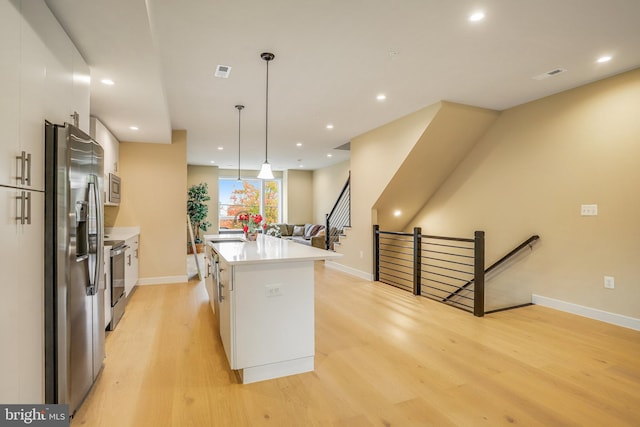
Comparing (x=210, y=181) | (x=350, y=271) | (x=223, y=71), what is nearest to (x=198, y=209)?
(x=210, y=181)

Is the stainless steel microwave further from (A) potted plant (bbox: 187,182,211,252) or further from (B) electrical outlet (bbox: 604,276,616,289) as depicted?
(B) electrical outlet (bbox: 604,276,616,289)

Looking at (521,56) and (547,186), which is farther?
(547,186)

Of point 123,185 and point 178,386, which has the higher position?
point 123,185

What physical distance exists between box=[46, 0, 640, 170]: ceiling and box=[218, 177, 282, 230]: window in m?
6.09

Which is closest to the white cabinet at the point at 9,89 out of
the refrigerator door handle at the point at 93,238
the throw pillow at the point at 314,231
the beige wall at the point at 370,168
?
the refrigerator door handle at the point at 93,238

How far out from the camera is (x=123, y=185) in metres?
5.39

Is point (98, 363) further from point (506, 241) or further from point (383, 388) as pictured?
point (506, 241)

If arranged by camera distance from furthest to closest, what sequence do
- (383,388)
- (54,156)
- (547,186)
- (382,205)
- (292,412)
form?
(382,205)
(547,186)
(383,388)
(292,412)
(54,156)

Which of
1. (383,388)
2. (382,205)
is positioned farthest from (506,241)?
(383,388)

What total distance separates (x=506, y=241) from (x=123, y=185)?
20.8 feet

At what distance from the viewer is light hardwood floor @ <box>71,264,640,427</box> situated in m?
2.00

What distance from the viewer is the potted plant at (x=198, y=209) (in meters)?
8.73

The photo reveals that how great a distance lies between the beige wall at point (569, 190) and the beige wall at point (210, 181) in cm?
775

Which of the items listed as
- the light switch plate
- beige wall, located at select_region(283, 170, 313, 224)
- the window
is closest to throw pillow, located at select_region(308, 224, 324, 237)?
beige wall, located at select_region(283, 170, 313, 224)
